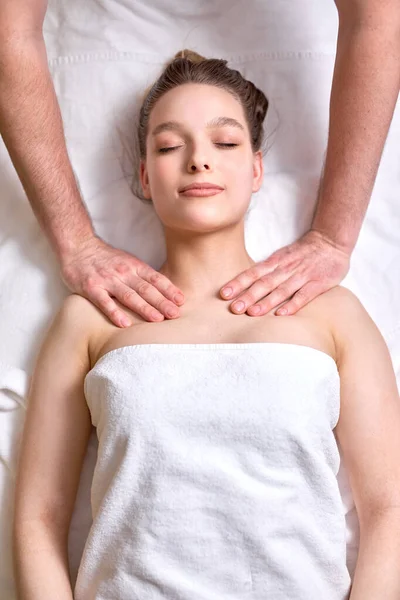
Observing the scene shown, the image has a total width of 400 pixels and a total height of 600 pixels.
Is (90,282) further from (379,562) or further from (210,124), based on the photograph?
(379,562)

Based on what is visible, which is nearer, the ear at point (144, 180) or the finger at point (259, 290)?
the finger at point (259, 290)

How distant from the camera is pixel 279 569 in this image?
1443 millimetres

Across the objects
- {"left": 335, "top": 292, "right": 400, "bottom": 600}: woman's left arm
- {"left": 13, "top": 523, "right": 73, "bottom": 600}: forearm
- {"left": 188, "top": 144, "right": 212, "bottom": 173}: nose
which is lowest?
{"left": 13, "top": 523, "right": 73, "bottom": 600}: forearm

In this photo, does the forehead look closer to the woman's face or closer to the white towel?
the woman's face

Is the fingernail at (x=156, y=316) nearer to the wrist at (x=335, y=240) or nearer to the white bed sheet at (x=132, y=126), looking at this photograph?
the white bed sheet at (x=132, y=126)

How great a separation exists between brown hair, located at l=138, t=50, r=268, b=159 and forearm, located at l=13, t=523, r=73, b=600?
80cm

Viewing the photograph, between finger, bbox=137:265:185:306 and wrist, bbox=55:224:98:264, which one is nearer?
finger, bbox=137:265:185:306

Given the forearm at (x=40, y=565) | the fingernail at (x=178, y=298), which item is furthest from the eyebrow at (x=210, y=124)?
the forearm at (x=40, y=565)

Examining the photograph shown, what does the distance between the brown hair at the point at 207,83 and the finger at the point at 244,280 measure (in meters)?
0.27

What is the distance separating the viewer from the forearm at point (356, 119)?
5.66ft

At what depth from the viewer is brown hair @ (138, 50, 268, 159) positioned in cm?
177

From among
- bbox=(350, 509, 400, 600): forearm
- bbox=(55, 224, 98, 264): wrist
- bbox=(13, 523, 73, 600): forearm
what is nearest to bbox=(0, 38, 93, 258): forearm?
bbox=(55, 224, 98, 264): wrist


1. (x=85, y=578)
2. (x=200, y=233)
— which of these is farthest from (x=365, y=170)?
(x=85, y=578)

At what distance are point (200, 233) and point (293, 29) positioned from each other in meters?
0.59
